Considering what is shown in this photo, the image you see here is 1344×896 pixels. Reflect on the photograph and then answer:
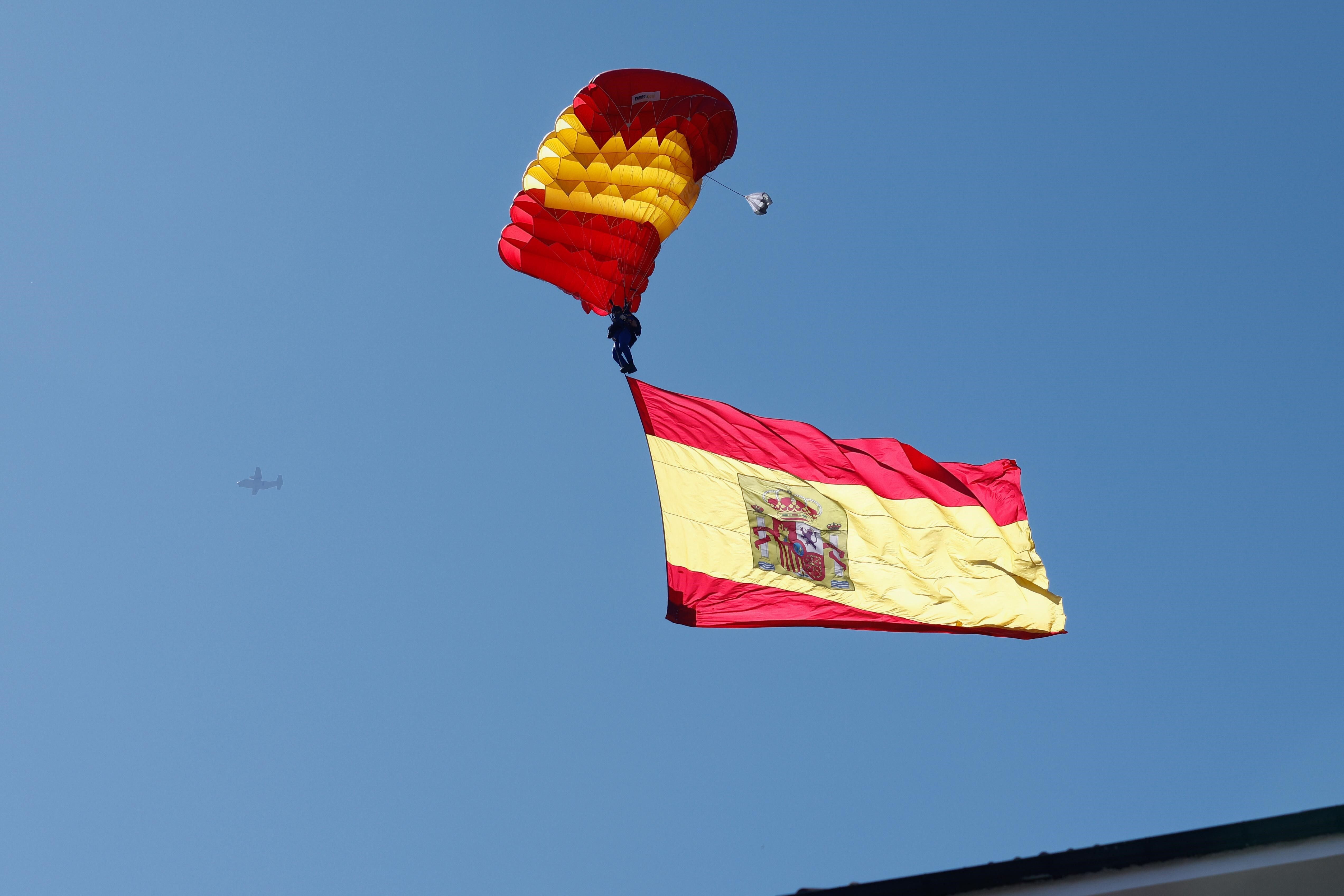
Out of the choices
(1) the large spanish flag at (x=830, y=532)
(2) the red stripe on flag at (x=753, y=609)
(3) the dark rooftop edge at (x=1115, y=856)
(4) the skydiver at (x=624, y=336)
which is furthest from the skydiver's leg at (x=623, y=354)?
(3) the dark rooftop edge at (x=1115, y=856)

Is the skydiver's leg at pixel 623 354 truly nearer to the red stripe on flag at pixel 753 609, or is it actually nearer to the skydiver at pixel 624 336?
the skydiver at pixel 624 336

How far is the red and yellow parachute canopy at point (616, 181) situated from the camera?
17109 millimetres

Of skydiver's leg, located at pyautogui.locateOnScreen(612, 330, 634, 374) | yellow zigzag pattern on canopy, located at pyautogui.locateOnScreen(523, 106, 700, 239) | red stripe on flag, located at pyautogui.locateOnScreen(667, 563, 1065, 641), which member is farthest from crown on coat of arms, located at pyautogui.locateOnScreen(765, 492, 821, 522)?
yellow zigzag pattern on canopy, located at pyautogui.locateOnScreen(523, 106, 700, 239)

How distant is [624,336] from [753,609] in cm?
608

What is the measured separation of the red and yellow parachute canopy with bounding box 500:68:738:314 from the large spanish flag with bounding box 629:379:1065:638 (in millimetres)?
4579

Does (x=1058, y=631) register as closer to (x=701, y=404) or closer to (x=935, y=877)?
(x=701, y=404)

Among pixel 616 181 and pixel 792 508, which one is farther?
pixel 616 181

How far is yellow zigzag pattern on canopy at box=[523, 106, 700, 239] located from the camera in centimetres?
1719

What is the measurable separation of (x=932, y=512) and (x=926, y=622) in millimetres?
2130

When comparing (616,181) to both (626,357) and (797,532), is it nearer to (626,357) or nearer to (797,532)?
(626,357)

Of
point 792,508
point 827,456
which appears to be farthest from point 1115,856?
point 827,456

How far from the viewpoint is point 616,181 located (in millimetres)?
17750

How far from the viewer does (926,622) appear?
1383cm

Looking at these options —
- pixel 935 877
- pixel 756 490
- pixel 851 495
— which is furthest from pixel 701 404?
pixel 935 877
